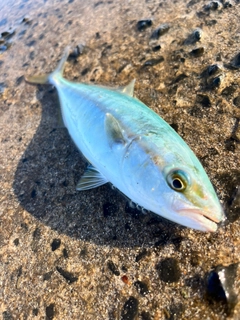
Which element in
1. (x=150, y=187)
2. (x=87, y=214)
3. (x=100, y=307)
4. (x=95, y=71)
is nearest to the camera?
(x=150, y=187)

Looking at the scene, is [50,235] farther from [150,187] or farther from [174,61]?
[174,61]

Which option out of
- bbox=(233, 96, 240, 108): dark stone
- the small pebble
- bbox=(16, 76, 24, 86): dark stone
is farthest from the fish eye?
bbox=(16, 76, 24, 86): dark stone

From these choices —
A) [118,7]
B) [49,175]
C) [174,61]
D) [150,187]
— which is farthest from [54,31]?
[150,187]

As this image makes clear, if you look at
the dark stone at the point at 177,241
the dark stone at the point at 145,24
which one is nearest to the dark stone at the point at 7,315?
the dark stone at the point at 177,241

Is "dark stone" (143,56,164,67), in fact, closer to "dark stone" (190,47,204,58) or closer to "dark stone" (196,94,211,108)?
"dark stone" (190,47,204,58)

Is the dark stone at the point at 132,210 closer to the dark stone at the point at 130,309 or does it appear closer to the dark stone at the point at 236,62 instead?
the dark stone at the point at 130,309
